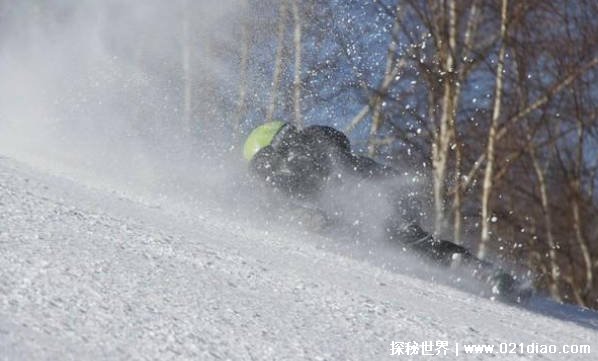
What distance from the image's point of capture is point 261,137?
4.69 meters

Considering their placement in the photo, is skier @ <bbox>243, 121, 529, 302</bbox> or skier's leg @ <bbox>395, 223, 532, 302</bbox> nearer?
skier's leg @ <bbox>395, 223, 532, 302</bbox>

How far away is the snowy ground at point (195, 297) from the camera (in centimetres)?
202

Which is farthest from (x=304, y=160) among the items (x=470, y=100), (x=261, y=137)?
(x=470, y=100)

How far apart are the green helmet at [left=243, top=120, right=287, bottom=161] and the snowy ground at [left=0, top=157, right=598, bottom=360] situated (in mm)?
924

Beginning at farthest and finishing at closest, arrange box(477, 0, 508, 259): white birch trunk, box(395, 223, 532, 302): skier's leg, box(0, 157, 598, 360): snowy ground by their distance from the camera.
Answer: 1. box(477, 0, 508, 259): white birch trunk
2. box(395, 223, 532, 302): skier's leg
3. box(0, 157, 598, 360): snowy ground

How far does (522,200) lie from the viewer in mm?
10414

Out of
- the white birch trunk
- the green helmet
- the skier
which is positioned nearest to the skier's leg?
the skier

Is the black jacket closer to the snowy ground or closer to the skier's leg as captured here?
the skier's leg

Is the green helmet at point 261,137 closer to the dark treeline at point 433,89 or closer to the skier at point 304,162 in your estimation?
the skier at point 304,162

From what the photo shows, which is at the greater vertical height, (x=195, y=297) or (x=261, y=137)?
(x=261, y=137)

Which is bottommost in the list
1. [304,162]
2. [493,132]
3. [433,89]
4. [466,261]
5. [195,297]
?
[195,297]

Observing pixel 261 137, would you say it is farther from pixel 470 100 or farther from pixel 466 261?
pixel 470 100

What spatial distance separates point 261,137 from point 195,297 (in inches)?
91.2

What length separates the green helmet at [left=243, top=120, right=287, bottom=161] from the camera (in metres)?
4.67
